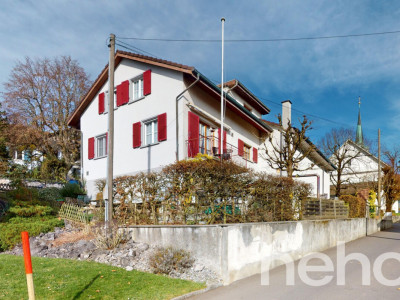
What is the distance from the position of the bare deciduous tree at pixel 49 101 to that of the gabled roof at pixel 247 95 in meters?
14.5

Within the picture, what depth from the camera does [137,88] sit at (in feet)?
58.6

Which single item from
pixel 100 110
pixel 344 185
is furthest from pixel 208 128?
pixel 344 185

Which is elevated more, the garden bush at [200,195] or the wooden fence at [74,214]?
the garden bush at [200,195]

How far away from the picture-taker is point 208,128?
1762 cm

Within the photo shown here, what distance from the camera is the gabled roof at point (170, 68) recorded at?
14984mm

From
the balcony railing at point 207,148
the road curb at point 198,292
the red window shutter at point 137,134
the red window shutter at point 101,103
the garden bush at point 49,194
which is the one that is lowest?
the road curb at point 198,292

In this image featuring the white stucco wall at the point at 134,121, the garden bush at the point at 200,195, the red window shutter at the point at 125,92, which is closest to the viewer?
the garden bush at the point at 200,195

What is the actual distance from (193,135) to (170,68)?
3.37 meters

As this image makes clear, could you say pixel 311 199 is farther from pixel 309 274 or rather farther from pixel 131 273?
pixel 131 273

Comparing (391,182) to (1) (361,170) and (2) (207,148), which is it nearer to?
(1) (361,170)

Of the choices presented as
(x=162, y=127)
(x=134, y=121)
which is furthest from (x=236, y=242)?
(x=134, y=121)

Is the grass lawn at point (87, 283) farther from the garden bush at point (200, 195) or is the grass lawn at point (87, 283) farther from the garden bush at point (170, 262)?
the garden bush at point (200, 195)

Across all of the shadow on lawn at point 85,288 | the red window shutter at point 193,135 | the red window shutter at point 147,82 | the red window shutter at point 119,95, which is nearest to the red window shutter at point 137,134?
the red window shutter at point 147,82
